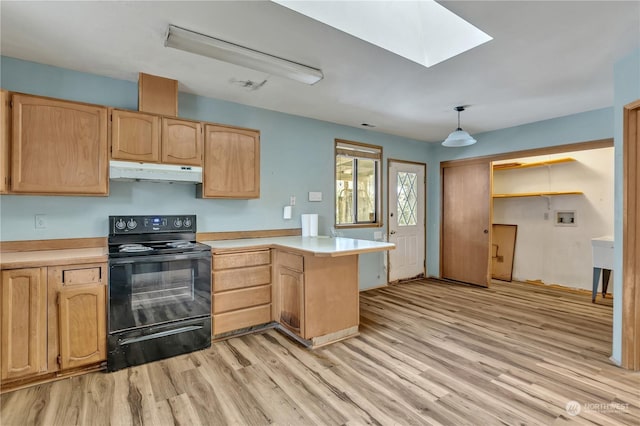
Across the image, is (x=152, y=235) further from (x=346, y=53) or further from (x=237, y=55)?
(x=346, y=53)

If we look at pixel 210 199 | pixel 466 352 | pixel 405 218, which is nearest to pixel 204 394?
pixel 210 199

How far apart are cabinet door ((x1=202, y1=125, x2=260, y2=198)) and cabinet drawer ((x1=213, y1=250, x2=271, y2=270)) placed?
2.12 ft

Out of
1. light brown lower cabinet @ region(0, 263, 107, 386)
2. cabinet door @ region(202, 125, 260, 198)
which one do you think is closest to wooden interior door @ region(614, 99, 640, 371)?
cabinet door @ region(202, 125, 260, 198)

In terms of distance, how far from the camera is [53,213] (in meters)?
2.66

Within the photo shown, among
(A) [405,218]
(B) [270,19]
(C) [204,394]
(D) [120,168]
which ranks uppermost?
(B) [270,19]

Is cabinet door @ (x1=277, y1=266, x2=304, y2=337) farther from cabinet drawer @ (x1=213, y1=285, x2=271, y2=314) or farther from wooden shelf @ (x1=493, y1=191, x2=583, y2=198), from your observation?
wooden shelf @ (x1=493, y1=191, x2=583, y2=198)

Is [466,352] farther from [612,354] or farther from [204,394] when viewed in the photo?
[204,394]

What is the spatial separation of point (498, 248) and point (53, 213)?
6.55 metres

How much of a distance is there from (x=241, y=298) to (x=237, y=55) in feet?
7.23

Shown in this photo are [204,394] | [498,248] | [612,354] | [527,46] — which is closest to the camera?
[204,394]

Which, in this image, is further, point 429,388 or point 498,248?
point 498,248

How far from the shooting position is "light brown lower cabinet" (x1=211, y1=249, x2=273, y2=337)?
295 cm

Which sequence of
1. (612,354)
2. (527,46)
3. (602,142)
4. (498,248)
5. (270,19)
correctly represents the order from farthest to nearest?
(498,248), (602,142), (612,354), (527,46), (270,19)

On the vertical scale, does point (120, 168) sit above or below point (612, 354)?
above
